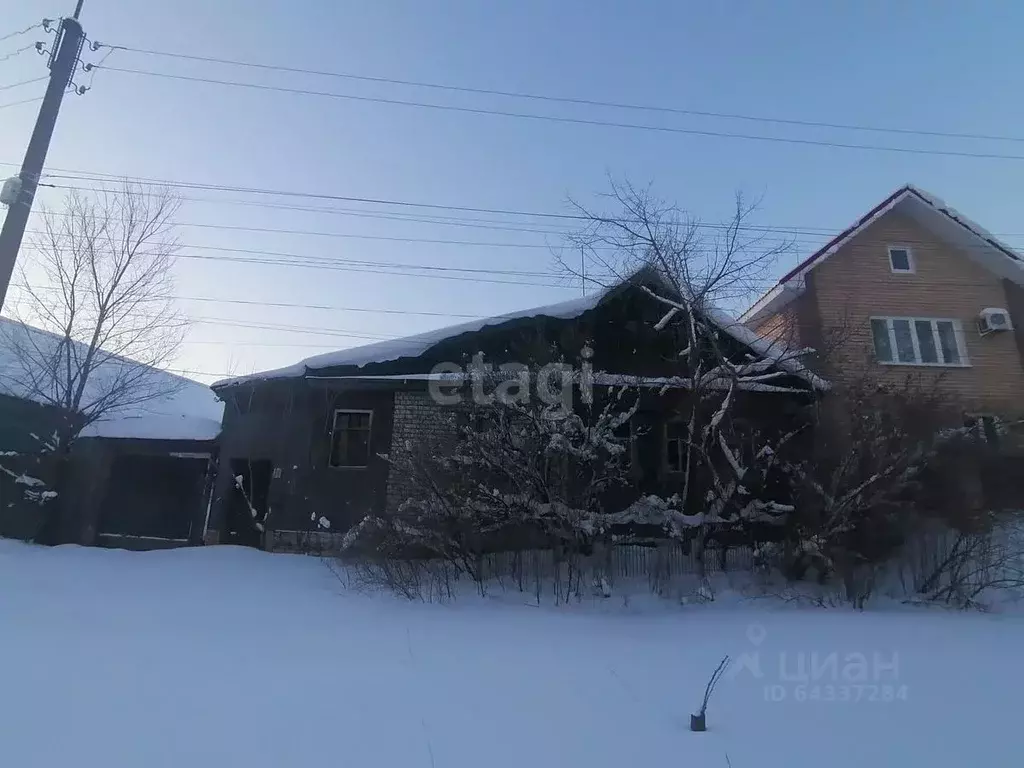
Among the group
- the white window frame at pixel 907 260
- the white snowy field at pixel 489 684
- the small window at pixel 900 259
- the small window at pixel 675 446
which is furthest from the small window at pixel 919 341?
the white snowy field at pixel 489 684

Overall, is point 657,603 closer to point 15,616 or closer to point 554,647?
point 554,647

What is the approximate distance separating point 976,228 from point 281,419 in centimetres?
1851

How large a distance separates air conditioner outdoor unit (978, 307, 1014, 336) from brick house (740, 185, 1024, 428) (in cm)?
3

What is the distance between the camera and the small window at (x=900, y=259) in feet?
54.7

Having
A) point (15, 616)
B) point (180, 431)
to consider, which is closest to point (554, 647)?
point (15, 616)

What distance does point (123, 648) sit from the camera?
213 inches

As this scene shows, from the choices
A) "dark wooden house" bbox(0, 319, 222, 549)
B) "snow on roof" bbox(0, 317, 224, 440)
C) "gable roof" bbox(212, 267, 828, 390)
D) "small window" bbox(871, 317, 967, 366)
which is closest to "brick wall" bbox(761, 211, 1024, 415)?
"small window" bbox(871, 317, 967, 366)

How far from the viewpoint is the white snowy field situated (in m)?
3.61

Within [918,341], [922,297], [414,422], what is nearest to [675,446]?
[414,422]

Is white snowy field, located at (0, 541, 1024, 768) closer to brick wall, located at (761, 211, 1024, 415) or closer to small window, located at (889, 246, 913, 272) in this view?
brick wall, located at (761, 211, 1024, 415)

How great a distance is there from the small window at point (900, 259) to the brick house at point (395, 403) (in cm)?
788

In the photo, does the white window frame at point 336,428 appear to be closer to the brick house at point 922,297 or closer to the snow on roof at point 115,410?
the snow on roof at point 115,410

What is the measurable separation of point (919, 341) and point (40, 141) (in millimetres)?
19897

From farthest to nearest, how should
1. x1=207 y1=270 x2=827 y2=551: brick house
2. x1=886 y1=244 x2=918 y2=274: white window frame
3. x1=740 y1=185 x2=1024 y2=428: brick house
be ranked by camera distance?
x1=886 y1=244 x2=918 y2=274: white window frame < x1=740 y1=185 x2=1024 y2=428: brick house < x1=207 y1=270 x2=827 y2=551: brick house
